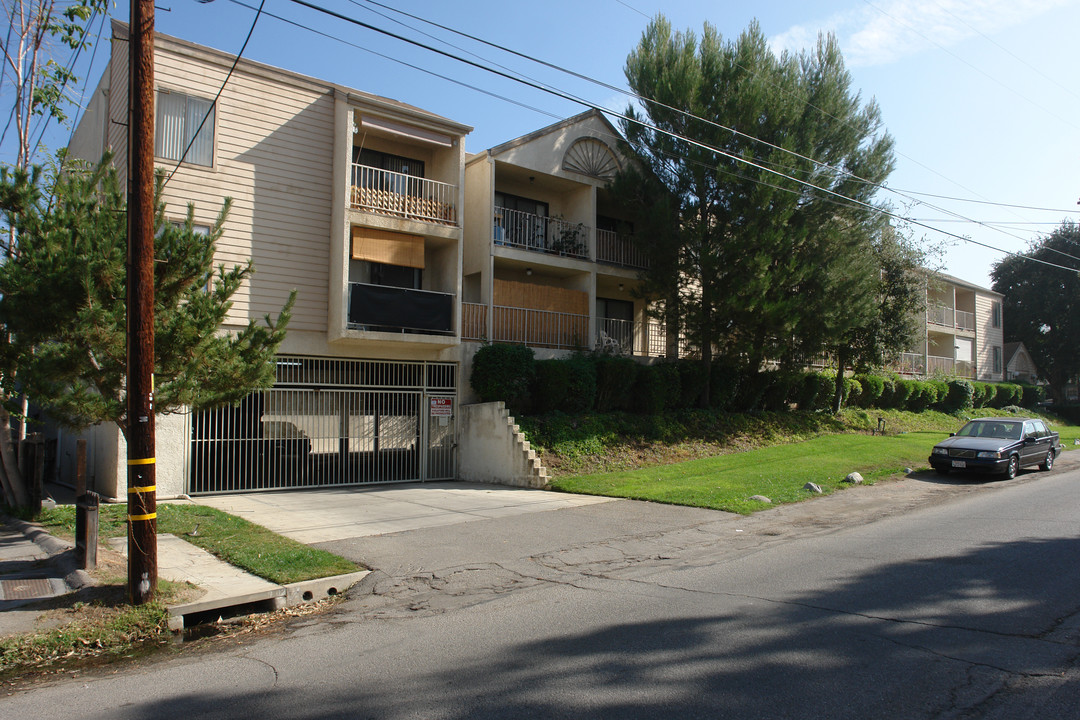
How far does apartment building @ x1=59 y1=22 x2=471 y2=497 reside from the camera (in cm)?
1515

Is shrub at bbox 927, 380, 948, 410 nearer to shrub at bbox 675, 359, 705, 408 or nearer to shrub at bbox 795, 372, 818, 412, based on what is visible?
shrub at bbox 795, 372, 818, 412

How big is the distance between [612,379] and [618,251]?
496 centimetres

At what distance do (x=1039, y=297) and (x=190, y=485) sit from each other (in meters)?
58.3

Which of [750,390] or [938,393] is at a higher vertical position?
[750,390]

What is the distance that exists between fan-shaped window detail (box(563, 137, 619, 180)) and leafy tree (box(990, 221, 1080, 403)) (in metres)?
41.8

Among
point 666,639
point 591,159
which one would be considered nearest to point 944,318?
point 591,159

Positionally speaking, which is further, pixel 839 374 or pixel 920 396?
pixel 920 396

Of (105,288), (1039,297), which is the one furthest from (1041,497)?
(1039,297)

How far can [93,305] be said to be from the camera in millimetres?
7473

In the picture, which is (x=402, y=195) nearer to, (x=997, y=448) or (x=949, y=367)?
(x=997, y=448)

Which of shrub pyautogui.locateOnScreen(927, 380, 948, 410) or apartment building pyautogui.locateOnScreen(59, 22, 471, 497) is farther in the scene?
shrub pyautogui.locateOnScreen(927, 380, 948, 410)

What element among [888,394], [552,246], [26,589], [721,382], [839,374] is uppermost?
[552,246]

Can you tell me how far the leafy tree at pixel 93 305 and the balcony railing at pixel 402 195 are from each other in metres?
8.43

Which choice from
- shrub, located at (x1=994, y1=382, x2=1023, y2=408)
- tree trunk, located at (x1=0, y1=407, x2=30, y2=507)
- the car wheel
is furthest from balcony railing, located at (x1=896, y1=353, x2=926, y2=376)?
tree trunk, located at (x1=0, y1=407, x2=30, y2=507)
